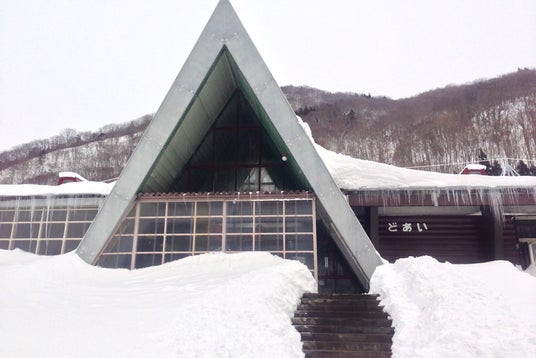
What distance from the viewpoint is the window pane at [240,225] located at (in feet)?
35.7

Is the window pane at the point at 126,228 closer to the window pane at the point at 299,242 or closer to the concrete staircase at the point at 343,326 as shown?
the window pane at the point at 299,242

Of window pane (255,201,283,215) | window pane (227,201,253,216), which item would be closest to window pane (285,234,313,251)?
window pane (255,201,283,215)

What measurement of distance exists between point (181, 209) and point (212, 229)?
0.99 meters

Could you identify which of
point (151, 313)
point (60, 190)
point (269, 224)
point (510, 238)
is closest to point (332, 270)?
point (269, 224)

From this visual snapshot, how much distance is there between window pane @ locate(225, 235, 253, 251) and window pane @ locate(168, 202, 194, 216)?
125 centimetres

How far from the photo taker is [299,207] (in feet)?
35.5

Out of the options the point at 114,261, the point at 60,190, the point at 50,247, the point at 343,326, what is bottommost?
the point at 343,326

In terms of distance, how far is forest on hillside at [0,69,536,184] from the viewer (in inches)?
1770

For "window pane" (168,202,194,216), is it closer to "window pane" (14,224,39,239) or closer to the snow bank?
"window pane" (14,224,39,239)

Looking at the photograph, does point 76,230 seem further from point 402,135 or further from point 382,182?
point 402,135

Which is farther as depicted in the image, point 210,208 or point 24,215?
point 24,215

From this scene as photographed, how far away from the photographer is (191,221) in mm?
11062

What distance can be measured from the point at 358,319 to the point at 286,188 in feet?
22.8

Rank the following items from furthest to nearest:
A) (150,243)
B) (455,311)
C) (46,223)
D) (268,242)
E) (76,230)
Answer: (46,223) → (76,230) → (150,243) → (268,242) → (455,311)
